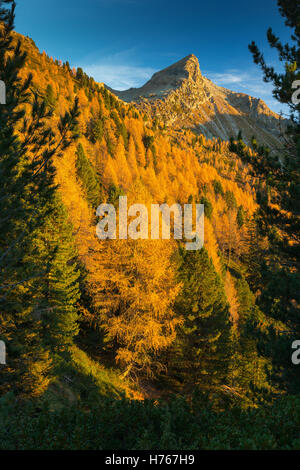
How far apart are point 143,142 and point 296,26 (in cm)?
7002

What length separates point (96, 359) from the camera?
624 inches

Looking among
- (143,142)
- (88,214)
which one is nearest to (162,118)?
(143,142)

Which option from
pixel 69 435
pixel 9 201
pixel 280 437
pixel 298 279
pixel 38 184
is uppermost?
pixel 38 184

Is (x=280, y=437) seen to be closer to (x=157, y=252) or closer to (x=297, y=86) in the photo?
(x=297, y=86)

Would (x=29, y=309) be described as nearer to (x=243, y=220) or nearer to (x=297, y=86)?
(x=297, y=86)

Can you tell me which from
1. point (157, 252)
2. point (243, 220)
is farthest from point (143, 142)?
point (157, 252)

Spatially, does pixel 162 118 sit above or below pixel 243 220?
above

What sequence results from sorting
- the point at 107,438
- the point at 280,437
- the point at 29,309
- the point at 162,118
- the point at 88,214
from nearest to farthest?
the point at 280,437 → the point at 107,438 → the point at 29,309 → the point at 88,214 → the point at 162,118

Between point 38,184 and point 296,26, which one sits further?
point 296,26

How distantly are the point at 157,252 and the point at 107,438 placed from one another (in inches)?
437

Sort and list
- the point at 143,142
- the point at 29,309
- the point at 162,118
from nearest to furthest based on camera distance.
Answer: the point at 29,309
the point at 143,142
the point at 162,118

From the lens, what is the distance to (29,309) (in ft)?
32.8

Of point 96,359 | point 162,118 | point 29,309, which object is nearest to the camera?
point 29,309

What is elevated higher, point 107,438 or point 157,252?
point 157,252
